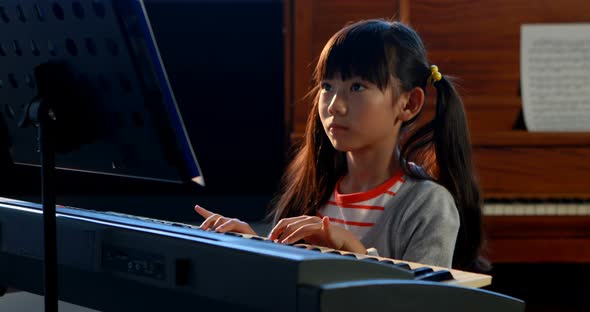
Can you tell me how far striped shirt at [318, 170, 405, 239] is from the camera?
1.57 metres

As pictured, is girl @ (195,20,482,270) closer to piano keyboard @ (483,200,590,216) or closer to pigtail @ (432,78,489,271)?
pigtail @ (432,78,489,271)

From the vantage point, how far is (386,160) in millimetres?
1606

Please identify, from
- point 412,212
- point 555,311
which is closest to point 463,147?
point 412,212

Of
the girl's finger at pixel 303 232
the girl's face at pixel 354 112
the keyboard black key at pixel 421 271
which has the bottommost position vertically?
the girl's finger at pixel 303 232

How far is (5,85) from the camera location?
3.73 ft

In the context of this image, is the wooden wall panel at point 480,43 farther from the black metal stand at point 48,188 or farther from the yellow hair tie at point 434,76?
the black metal stand at point 48,188

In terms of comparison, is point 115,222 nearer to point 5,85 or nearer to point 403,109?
point 5,85

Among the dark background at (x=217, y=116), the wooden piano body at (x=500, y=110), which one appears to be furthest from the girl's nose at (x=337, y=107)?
the dark background at (x=217, y=116)

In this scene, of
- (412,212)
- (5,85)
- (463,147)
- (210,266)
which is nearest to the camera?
(210,266)

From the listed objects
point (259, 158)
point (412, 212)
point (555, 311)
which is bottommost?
point (555, 311)

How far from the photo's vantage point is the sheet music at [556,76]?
2.92 meters

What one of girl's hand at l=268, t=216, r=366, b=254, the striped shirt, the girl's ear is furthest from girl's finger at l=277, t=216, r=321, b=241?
the girl's ear

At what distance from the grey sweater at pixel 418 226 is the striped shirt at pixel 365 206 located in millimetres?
16

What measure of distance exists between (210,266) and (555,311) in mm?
2462
